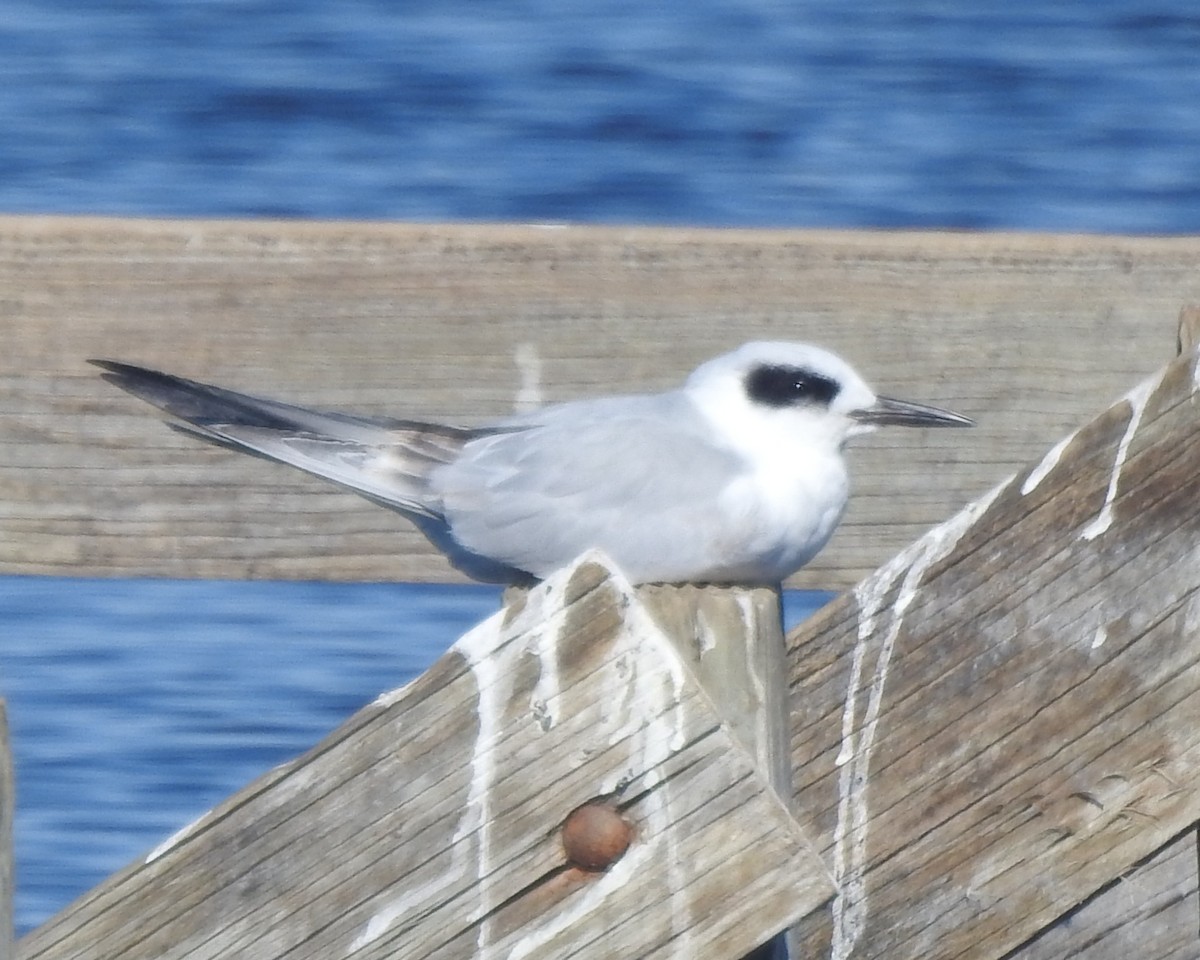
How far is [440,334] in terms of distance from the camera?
2.82 metres

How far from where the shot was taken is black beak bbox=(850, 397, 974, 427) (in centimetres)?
283

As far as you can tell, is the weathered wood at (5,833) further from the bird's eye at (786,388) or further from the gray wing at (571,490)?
the bird's eye at (786,388)

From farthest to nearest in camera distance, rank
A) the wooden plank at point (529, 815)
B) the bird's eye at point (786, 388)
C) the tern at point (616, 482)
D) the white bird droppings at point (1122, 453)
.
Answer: the bird's eye at point (786, 388) → the tern at point (616, 482) → the white bird droppings at point (1122, 453) → the wooden plank at point (529, 815)

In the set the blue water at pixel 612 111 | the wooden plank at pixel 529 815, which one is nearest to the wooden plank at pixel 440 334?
A: the wooden plank at pixel 529 815

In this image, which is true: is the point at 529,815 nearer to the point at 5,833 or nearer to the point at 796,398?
the point at 5,833

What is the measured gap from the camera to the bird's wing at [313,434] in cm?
267

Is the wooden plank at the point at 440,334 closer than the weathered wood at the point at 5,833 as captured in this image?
No

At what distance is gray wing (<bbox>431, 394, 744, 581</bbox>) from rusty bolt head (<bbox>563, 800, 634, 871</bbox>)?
3.36 ft

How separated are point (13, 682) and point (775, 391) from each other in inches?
160

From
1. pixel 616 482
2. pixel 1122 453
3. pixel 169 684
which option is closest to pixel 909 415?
pixel 616 482

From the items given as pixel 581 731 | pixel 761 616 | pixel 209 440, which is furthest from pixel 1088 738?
pixel 209 440

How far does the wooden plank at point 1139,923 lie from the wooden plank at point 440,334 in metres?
0.52

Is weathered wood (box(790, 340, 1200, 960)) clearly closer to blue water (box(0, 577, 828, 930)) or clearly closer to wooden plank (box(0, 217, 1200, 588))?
wooden plank (box(0, 217, 1200, 588))

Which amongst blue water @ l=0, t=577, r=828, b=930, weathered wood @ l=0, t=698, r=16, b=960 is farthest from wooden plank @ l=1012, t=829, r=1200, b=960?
blue water @ l=0, t=577, r=828, b=930
